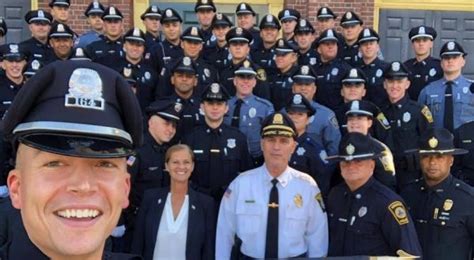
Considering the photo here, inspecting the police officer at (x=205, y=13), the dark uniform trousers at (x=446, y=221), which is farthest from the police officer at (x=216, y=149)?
the police officer at (x=205, y=13)

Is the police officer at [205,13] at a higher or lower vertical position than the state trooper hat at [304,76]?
higher

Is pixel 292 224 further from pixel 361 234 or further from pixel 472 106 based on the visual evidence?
pixel 472 106

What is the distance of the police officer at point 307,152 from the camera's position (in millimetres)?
5020

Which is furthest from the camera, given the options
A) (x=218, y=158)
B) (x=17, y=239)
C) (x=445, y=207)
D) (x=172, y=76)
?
(x=172, y=76)

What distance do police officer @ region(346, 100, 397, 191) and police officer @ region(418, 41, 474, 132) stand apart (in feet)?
3.23

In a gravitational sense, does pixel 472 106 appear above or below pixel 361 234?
above

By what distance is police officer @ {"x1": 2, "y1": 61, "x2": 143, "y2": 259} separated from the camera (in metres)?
1.24

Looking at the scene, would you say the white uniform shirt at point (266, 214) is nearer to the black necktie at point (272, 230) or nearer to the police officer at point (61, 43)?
the black necktie at point (272, 230)

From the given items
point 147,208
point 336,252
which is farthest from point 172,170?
point 336,252

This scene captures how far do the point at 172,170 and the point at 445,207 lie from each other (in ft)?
6.79

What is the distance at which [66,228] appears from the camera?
1236mm

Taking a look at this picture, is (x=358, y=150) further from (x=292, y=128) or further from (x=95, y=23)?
(x=95, y=23)

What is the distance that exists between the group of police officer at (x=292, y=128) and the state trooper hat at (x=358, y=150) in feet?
0.03

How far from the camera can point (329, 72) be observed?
6.85 m
